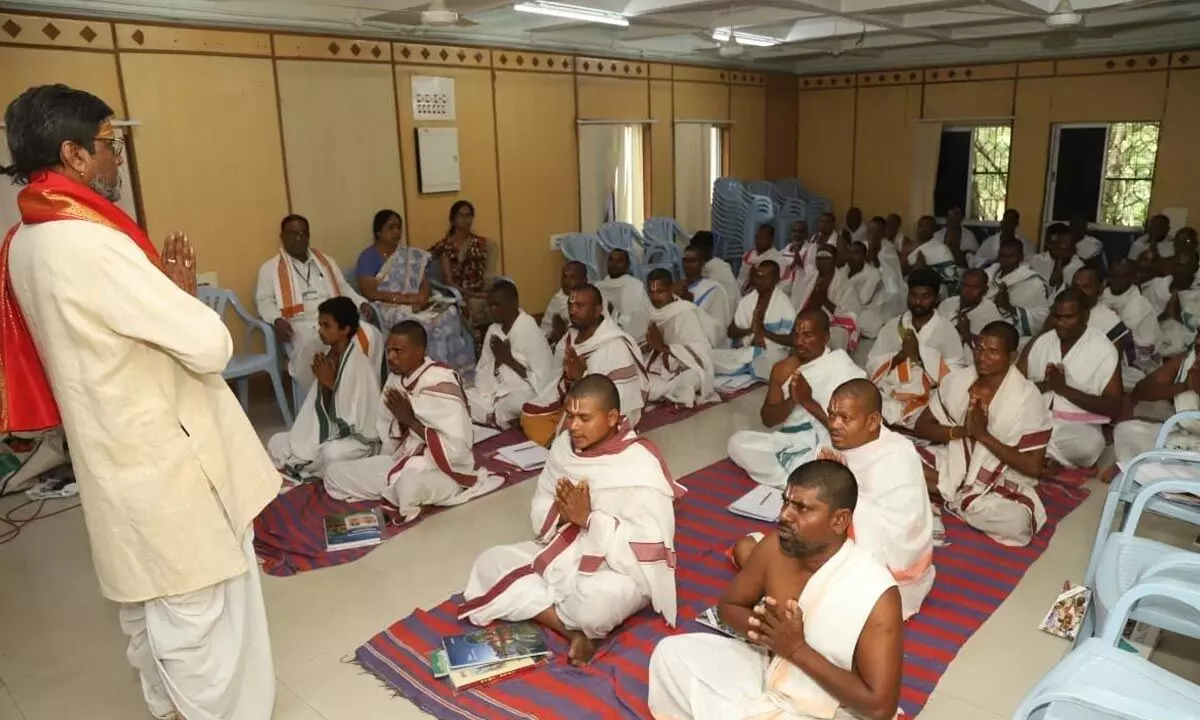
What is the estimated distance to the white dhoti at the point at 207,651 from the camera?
108 inches

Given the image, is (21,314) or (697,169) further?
(697,169)

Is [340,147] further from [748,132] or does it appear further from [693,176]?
[748,132]

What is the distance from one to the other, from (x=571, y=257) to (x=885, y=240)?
3.84 metres

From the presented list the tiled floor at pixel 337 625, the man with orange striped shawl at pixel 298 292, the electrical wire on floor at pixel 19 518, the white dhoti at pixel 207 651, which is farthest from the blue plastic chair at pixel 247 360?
the white dhoti at pixel 207 651

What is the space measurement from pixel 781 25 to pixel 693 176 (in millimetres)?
2928

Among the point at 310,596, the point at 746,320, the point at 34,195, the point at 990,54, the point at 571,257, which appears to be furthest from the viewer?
the point at 990,54

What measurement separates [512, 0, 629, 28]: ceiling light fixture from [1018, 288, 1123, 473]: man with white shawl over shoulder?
4.25 metres

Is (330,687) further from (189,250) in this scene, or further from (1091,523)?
(1091,523)

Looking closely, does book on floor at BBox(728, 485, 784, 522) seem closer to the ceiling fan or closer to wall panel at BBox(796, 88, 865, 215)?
the ceiling fan

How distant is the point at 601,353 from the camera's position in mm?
5727

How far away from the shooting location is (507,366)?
248 inches

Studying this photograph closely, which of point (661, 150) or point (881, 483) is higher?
point (661, 150)

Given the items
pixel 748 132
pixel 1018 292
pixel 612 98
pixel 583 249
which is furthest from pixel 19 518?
pixel 748 132

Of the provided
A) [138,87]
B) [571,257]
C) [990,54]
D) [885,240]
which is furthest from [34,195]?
[990,54]
